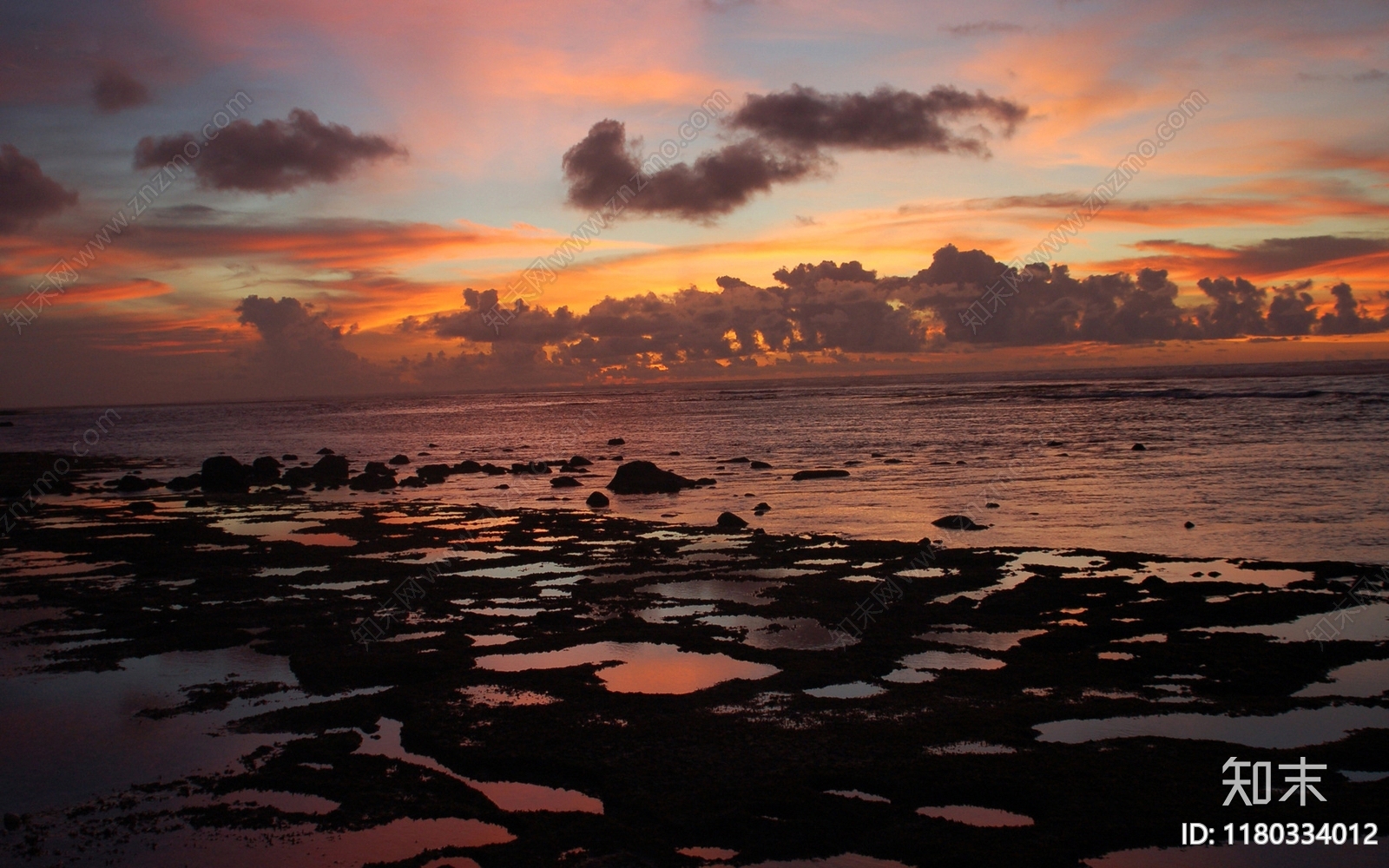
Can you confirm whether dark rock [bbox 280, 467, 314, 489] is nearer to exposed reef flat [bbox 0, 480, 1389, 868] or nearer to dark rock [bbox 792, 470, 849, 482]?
exposed reef flat [bbox 0, 480, 1389, 868]

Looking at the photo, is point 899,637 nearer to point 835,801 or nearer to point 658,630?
point 658,630

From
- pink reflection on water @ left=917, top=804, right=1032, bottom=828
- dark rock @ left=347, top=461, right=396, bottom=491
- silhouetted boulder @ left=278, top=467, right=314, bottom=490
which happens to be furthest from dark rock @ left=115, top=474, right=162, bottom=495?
pink reflection on water @ left=917, top=804, right=1032, bottom=828

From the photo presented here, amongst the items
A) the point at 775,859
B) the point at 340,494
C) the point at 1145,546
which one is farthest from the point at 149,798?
the point at 340,494

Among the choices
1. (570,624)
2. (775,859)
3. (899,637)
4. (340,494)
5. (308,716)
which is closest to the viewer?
(775,859)

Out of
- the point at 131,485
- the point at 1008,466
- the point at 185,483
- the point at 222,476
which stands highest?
the point at 222,476

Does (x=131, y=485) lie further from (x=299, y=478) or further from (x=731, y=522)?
(x=731, y=522)

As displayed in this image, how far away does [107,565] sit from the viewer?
22438mm

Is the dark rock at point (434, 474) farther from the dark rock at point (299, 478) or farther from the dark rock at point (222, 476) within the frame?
the dark rock at point (222, 476)

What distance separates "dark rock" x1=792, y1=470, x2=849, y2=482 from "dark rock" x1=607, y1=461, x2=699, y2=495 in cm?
502

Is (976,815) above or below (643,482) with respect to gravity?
below

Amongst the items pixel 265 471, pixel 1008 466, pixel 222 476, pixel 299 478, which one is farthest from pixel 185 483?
pixel 1008 466

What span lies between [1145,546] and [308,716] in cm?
1876

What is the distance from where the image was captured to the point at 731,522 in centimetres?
2634

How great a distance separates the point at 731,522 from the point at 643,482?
11.6m
